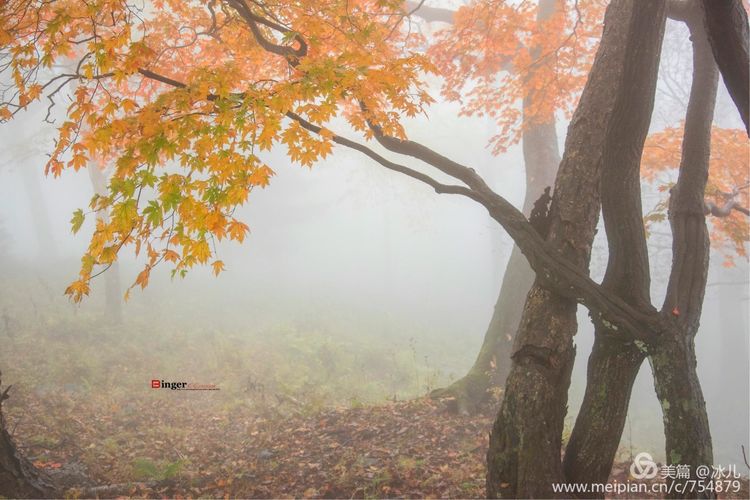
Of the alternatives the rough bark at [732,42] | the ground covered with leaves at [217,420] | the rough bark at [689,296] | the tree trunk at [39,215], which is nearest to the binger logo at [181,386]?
the ground covered with leaves at [217,420]

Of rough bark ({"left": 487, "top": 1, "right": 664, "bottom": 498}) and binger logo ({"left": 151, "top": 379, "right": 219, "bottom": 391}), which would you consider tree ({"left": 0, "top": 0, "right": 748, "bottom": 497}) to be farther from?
binger logo ({"left": 151, "top": 379, "right": 219, "bottom": 391})

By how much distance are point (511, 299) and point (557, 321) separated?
14.9ft

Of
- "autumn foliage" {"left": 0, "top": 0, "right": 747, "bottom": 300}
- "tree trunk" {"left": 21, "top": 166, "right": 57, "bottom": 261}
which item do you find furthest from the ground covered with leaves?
"tree trunk" {"left": 21, "top": 166, "right": 57, "bottom": 261}

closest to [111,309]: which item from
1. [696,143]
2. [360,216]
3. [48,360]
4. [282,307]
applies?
[48,360]

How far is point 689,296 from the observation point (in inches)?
171

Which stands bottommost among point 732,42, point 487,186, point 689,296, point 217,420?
point 217,420

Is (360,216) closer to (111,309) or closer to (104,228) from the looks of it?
(111,309)

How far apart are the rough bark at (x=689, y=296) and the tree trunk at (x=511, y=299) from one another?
11.1 feet

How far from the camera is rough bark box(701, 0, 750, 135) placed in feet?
8.79

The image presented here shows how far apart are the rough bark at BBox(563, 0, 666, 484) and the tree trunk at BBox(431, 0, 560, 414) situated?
3348 millimetres

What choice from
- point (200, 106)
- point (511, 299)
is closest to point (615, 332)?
point (200, 106)

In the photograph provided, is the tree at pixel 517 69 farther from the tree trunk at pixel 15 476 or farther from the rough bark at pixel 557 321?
the tree trunk at pixel 15 476

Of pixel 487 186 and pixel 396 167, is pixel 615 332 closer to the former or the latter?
pixel 487 186

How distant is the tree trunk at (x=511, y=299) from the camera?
8087mm
